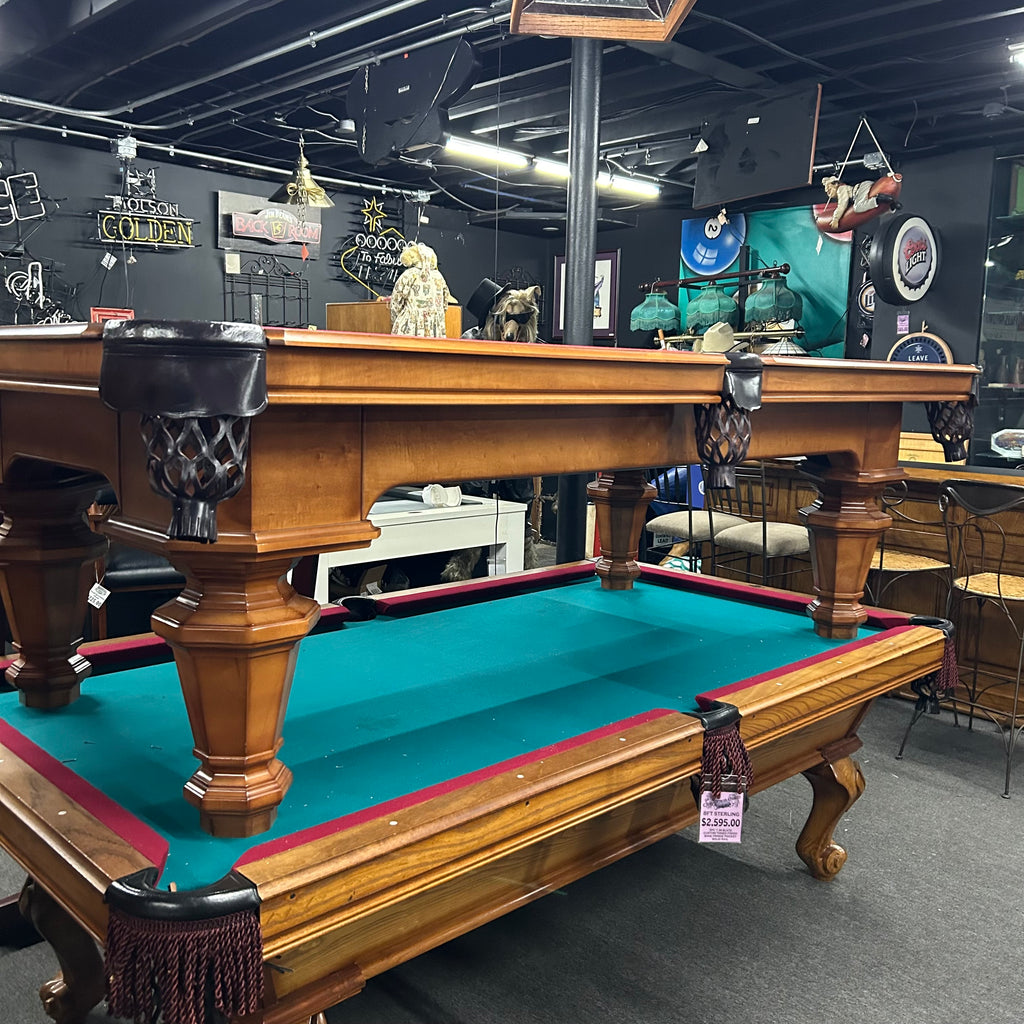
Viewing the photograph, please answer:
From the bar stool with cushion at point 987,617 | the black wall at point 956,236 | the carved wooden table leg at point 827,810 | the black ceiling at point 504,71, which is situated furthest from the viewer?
the black wall at point 956,236

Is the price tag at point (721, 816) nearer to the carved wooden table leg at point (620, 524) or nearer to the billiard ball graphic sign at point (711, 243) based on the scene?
the carved wooden table leg at point (620, 524)

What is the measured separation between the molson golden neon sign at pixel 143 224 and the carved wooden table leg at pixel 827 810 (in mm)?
7119

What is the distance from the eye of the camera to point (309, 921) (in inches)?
46.7

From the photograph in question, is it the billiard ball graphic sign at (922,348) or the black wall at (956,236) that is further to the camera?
the billiard ball graphic sign at (922,348)

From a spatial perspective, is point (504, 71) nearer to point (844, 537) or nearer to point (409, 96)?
point (409, 96)

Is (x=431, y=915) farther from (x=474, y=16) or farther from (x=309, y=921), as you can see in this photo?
(x=474, y=16)

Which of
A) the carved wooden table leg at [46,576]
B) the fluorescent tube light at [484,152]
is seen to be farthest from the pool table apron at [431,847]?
the fluorescent tube light at [484,152]

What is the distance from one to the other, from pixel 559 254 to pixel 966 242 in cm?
573

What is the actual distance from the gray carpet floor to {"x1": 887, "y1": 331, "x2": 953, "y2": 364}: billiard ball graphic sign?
4.73 meters

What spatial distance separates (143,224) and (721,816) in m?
7.77

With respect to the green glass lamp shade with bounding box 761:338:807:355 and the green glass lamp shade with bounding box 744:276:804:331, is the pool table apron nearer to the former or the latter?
the green glass lamp shade with bounding box 761:338:807:355

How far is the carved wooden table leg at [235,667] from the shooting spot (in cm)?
126

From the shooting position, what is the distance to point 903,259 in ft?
21.6

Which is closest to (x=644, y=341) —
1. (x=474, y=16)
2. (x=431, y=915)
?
(x=474, y=16)
